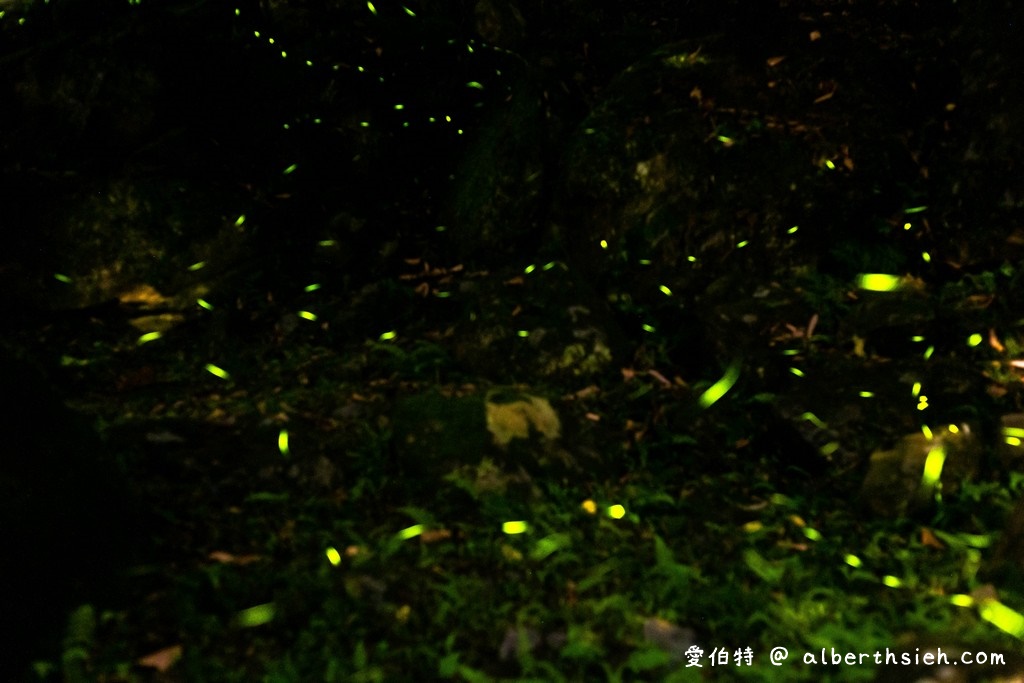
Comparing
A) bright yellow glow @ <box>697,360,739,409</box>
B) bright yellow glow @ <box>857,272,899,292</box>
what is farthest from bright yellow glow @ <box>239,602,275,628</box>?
bright yellow glow @ <box>857,272,899,292</box>

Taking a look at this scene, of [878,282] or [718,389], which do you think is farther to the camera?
[878,282]

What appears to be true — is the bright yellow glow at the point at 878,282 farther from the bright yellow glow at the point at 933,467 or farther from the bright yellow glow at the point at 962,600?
the bright yellow glow at the point at 962,600

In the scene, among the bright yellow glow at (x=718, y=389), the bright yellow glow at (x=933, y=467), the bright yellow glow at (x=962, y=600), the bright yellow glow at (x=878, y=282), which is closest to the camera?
the bright yellow glow at (x=962, y=600)

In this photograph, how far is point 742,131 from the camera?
6449 millimetres

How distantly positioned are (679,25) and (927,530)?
5797mm

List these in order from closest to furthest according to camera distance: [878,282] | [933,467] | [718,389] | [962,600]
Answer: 1. [962,600]
2. [933,467]
3. [718,389]
4. [878,282]

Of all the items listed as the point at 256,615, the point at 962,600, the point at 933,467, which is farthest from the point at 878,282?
the point at 256,615

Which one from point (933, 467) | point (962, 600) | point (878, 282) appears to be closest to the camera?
point (962, 600)

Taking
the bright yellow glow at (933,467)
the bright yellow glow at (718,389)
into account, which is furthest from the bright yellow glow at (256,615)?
the bright yellow glow at (933,467)

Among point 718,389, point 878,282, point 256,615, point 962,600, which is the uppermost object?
point 878,282

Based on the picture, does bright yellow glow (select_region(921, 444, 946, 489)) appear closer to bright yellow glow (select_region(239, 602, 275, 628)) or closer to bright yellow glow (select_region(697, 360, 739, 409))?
bright yellow glow (select_region(697, 360, 739, 409))

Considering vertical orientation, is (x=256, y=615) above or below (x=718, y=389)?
below

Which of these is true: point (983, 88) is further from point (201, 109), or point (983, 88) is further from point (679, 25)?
point (201, 109)

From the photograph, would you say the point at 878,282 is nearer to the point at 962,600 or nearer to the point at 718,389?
the point at 718,389
